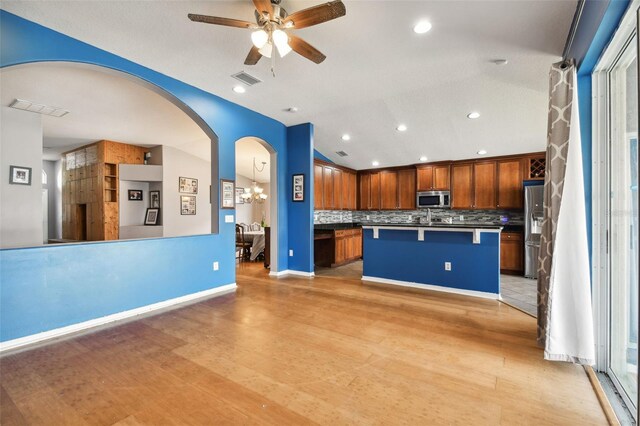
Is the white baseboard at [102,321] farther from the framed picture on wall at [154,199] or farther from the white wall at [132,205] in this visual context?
the white wall at [132,205]

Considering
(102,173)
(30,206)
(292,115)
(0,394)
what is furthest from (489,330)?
(102,173)

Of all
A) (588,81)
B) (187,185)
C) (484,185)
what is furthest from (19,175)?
(484,185)

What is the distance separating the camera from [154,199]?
696 centimetres

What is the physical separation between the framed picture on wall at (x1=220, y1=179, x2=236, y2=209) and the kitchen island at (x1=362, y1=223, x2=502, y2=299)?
89.5 inches

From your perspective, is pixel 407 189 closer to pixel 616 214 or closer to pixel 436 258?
pixel 436 258

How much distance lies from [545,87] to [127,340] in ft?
18.0

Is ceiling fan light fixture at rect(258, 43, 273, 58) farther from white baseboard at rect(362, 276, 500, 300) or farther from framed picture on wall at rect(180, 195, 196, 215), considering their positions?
framed picture on wall at rect(180, 195, 196, 215)

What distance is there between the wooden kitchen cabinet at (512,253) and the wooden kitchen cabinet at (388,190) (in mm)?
2564

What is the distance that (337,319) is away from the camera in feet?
9.85

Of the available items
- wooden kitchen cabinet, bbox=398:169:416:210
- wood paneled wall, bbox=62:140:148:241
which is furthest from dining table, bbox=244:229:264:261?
wooden kitchen cabinet, bbox=398:169:416:210

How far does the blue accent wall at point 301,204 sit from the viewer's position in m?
5.14

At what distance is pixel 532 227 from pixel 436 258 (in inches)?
93.0

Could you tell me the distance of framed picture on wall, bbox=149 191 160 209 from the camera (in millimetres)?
6907

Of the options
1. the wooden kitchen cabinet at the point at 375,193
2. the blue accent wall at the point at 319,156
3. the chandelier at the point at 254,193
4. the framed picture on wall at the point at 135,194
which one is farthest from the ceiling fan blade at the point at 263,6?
the framed picture on wall at the point at 135,194
